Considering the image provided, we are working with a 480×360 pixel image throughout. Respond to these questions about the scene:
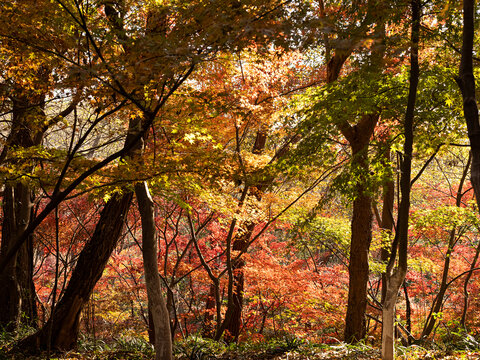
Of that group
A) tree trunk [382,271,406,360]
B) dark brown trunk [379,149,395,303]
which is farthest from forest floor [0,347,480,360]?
dark brown trunk [379,149,395,303]

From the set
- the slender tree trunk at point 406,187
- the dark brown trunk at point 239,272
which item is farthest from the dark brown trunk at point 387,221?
the slender tree trunk at point 406,187

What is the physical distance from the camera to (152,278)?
5.17 m

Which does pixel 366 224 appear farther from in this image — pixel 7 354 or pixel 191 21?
pixel 7 354

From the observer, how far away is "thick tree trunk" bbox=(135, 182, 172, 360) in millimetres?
5008

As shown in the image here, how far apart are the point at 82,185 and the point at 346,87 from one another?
3766mm

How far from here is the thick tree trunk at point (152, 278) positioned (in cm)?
501

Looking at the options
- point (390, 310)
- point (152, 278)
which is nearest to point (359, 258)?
point (390, 310)

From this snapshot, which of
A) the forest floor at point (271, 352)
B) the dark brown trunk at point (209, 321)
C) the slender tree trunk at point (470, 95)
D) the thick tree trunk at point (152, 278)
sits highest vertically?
the slender tree trunk at point (470, 95)

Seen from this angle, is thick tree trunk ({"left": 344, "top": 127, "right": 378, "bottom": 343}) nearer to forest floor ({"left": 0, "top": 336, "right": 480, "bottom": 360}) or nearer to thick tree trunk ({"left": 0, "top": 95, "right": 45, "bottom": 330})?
forest floor ({"left": 0, "top": 336, "right": 480, "bottom": 360})

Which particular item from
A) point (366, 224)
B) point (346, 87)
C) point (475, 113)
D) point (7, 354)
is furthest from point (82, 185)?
point (366, 224)

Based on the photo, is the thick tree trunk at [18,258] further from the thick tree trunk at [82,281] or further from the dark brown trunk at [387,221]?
the dark brown trunk at [387,221]

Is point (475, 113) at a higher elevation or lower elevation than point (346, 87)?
lower

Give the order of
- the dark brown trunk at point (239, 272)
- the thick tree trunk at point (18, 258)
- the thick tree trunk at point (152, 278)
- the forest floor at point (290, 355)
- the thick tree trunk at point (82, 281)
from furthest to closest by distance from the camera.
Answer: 1. the dark brown trunk at point (239, 272)
2. the thick tree trunk at point (18, 258)
3. the thick tree trunk at point (82, 281)
4. the thick tree trunk at point (152, 278)
5. the forest floor at point (290, 355)

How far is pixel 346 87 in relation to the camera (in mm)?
4863
